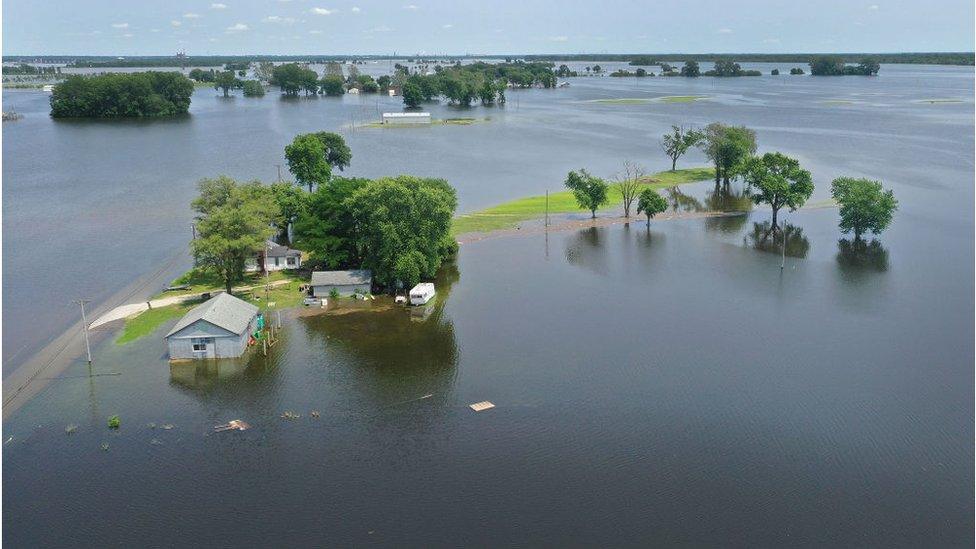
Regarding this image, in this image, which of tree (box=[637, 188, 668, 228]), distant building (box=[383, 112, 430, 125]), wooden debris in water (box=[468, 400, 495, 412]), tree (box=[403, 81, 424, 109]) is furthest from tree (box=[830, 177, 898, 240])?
tree (box=[403, 81, 424, 109])

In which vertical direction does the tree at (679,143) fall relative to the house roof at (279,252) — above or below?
above

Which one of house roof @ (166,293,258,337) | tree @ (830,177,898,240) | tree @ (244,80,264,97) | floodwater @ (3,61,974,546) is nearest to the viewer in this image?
floodwater @ (3,61,974,546)

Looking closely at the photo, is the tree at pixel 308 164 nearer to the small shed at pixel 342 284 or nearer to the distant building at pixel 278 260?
the distant building at pixel 278 260

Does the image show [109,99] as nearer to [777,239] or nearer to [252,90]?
[252,90]

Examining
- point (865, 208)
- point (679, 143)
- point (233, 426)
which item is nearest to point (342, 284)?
point (233, 426)

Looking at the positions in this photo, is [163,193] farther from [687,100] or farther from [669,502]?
[687,100]

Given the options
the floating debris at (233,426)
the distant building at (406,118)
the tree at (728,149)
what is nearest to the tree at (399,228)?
the floating debris at (233,426)

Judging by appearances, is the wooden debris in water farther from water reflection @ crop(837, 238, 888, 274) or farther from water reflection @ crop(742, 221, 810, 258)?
water reflection @ crop(742, 221, 810, 258)
